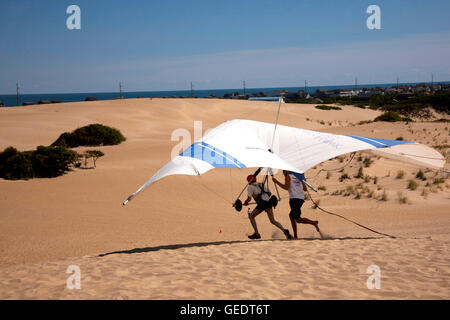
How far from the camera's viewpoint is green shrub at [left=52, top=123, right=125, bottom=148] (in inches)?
1096

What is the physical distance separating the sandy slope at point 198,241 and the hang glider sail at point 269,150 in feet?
5.94

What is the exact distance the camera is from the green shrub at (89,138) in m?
27.8

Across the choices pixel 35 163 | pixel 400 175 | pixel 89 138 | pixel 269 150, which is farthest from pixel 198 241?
pixel 89 138

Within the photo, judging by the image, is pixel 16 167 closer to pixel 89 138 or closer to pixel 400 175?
pixel 89 138

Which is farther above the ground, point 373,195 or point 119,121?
point 119,121

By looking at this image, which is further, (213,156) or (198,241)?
(198,241)

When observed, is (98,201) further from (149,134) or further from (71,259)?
(149,134)

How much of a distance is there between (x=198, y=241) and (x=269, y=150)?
10.4ft

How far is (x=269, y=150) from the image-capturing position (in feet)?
29.7

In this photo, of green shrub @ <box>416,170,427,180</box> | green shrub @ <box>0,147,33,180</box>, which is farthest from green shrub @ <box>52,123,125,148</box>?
green shrub @ <box>416,170,427,180</box>

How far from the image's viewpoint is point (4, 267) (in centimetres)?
877
